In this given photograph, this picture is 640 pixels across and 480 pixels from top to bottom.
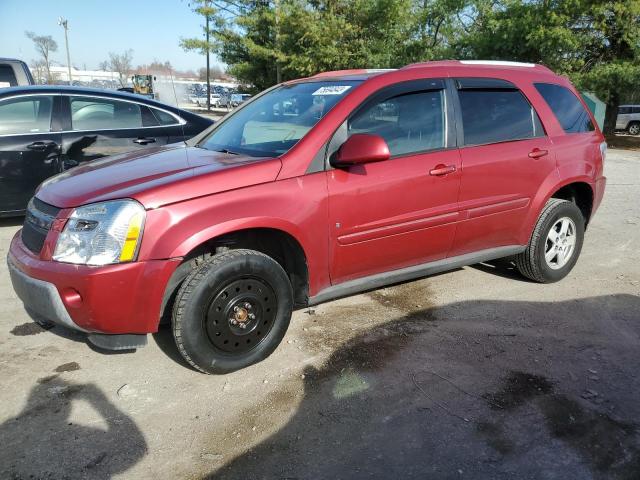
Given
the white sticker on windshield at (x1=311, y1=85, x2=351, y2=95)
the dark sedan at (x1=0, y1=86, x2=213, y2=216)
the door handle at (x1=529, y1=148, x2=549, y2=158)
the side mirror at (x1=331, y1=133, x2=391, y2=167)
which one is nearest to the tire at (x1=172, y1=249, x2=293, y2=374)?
the side mirror at (x1=331, y1=133, x2=391, y2=167)

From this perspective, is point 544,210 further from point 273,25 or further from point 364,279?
point 273,25

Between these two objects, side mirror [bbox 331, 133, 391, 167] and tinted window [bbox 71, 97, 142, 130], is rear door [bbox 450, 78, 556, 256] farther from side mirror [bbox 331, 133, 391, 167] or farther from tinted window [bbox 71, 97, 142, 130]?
tinted window [bbox 71, 97, 142, 130]

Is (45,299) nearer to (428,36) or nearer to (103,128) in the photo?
(103,128)

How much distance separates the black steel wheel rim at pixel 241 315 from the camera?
2.91 metres

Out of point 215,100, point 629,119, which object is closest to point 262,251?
point 629,119

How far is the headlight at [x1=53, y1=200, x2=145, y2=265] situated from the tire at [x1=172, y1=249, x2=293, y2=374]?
383 mm

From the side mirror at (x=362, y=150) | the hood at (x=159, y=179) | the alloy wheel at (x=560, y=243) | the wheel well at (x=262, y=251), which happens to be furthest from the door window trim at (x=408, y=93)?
the alloy wheel at (x=560, y=243)

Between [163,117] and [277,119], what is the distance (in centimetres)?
327

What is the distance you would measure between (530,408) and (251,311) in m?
1.63

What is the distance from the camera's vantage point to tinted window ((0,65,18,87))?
8750mm

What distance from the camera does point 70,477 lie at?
2.21 m

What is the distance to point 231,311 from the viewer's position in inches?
116

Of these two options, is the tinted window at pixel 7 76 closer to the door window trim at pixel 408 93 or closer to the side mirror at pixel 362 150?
the door window trim at pixel 408 93

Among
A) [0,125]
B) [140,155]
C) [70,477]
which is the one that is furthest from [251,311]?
[0,125]
